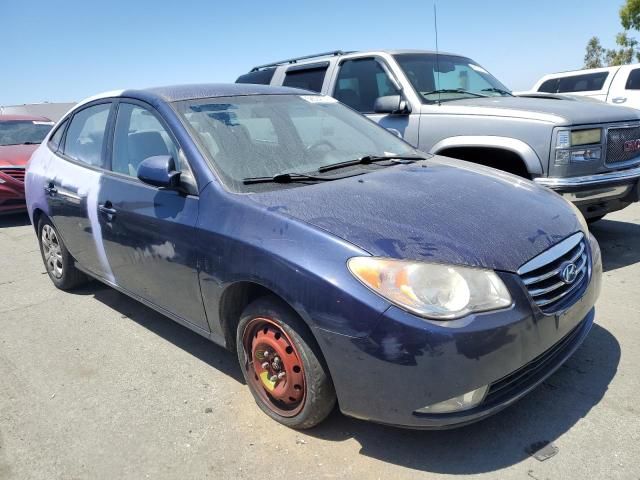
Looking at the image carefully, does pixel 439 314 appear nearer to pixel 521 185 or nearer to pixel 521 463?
pixel 521 463

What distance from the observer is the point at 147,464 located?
2475 mm

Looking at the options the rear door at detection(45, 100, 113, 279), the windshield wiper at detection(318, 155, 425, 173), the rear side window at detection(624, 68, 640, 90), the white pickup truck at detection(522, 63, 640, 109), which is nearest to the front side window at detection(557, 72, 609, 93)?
the white pickup truck at detection(522, 63, 640, 109)

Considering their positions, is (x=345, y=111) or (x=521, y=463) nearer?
(x=521, y=463)

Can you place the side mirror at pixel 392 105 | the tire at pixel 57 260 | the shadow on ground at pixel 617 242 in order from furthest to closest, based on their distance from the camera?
the side mirror at pixel 392 105
the shadow on ground at pixel 617 242
the tire at pixel 57 260

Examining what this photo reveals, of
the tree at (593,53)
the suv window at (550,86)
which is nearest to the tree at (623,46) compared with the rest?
the tree at (593,53)

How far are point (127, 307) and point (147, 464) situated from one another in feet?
7.22

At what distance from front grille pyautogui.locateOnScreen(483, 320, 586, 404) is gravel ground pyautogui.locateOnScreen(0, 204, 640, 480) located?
30 centimetres

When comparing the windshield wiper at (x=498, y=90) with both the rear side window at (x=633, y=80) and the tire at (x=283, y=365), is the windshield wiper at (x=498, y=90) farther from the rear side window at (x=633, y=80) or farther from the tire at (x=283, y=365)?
the rear side window at (x=633, y=80)

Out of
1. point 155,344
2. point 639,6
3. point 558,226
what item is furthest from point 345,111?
point 639,6

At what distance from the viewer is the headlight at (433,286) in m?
2.11

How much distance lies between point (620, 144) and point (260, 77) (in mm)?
4313

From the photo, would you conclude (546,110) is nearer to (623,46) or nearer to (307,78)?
(307,78)

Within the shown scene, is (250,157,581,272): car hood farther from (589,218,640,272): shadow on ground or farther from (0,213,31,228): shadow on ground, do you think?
(0,213,31,228): shadow on ground

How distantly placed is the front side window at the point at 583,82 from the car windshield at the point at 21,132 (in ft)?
36.4
